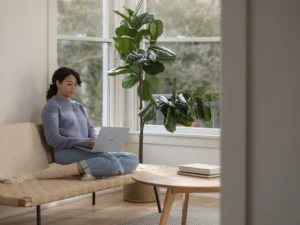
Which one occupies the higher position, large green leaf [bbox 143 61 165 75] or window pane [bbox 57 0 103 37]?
window pane [bbox 57 0 103 37]

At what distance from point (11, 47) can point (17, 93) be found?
0.34 m

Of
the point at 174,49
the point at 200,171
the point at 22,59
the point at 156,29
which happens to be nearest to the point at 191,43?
the point at 174,49

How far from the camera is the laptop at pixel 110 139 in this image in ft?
13.8

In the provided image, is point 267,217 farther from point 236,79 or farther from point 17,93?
point 17,93

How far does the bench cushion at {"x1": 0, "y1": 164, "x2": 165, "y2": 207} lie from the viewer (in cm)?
346

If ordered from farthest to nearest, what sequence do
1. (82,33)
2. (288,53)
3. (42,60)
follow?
(82,33), (42,60), (288,53)

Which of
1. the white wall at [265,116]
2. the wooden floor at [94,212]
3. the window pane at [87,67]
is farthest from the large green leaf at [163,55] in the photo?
the white wall at [265,116]

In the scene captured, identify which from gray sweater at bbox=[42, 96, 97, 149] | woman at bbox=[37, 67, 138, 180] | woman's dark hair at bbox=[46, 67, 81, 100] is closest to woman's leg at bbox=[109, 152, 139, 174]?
woman at bbox=[37, 67, 138, 180]

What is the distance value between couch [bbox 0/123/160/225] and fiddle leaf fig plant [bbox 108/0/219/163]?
0.62 meters

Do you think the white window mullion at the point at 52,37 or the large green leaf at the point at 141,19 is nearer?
the white window mullion at the point at 52,37

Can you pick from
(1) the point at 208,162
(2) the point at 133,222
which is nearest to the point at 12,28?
(2) the point at 133,222

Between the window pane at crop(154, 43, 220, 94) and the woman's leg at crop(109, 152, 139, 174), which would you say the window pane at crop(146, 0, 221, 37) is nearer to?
the window pane at crop(154, 43, 220, 94)

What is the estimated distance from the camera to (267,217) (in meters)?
1.48

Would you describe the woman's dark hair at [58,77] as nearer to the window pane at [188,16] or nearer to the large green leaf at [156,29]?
the large green leaf at [156,29]
